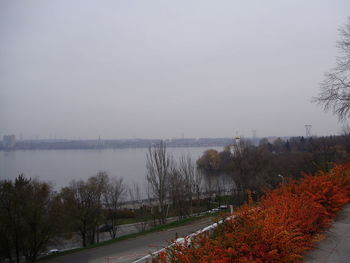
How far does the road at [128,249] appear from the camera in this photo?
26.9 ft

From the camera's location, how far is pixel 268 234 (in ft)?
10.2

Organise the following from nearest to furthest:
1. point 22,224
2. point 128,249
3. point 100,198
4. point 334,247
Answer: point 334,247
point 128,249
point 22,224
point 100,198

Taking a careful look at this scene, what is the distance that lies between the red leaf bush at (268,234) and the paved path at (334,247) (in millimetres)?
118

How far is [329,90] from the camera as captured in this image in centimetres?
928

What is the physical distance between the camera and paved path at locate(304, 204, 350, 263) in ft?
11.0

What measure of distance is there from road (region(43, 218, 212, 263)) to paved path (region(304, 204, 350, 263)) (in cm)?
470

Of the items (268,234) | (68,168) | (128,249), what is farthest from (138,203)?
(268,234)

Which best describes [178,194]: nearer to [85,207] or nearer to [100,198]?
[100,198]

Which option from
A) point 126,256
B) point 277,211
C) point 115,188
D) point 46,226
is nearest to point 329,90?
point 277,211

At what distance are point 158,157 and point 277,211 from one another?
17.5 m

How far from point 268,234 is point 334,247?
52.1 inches

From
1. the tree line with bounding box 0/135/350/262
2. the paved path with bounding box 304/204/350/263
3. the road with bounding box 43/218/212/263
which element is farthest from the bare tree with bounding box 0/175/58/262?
the paved path with bounding box 304/204/350/263

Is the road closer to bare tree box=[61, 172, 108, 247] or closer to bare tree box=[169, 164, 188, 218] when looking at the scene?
bare tree box=[61, 172, 108, 247]

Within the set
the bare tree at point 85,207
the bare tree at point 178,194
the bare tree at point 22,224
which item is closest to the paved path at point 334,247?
the bare tree at point 22,224
